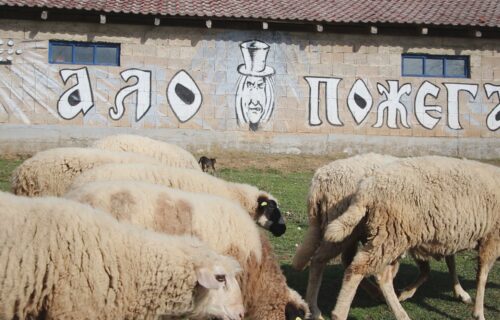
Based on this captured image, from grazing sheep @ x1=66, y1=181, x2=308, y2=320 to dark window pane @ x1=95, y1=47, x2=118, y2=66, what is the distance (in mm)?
13258

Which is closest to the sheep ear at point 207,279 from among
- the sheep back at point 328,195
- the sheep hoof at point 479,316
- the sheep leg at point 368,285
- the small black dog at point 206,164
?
the sheep back at point 328,195

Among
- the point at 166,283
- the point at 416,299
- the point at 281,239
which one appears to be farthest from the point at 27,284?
the point at 281,239

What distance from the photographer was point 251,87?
18.6 m

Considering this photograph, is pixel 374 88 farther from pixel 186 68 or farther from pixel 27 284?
pixel 27 284

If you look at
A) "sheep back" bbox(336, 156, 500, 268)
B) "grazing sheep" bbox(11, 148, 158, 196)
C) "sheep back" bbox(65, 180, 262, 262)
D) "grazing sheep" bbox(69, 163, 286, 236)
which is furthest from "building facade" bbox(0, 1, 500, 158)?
"sheep back" bbox(65, 180, 262, 262)

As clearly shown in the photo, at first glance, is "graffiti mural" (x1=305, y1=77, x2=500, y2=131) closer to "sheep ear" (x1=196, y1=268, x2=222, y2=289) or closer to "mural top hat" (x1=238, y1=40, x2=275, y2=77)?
"mural top hat" (x1=238, y1=40, x2=275, y2=77)

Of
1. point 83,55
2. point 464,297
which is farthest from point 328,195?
point 83,55

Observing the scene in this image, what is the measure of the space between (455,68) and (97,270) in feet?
57.4

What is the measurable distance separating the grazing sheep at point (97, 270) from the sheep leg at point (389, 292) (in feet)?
7.48

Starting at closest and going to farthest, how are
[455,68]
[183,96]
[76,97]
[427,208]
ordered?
[427,208], [76,97], [183,96], [455,68]

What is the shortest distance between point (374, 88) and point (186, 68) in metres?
5.74

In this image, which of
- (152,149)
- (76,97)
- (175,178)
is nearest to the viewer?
(175,178)

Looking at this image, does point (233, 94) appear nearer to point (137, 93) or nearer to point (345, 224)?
point (137, 93)

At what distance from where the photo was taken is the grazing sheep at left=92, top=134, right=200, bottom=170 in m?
9.12
